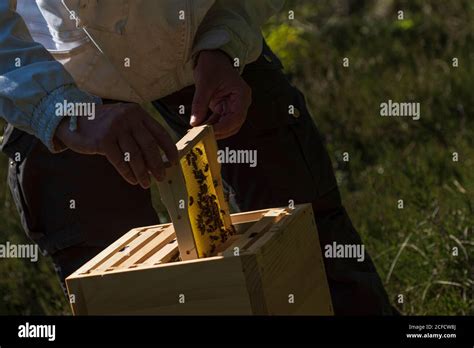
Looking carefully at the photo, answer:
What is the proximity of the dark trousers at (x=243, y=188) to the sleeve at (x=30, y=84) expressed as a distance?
524 millimetres

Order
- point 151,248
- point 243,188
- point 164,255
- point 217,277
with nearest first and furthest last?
point 217,277 < point 164,255 < point 151,248 < point 243,188

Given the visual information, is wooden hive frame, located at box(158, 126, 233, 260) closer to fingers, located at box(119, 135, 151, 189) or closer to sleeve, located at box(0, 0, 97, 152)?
fingers, located at box(119, 135, 151, 189)

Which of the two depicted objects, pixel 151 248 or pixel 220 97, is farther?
pixel 220 97

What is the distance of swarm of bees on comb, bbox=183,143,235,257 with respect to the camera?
329 cm

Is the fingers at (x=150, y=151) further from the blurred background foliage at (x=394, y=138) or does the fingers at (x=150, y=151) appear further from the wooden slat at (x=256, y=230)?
the blurred background foliage at (x=394, y=138)

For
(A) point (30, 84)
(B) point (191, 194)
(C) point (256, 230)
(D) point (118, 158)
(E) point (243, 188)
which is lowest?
(E) point (243, 188)

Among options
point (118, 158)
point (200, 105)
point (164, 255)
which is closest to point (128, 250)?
point (164, 255)

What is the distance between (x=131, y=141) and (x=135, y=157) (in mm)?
55

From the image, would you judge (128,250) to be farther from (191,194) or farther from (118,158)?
(118,158)

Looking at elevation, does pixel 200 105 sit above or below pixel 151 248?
above

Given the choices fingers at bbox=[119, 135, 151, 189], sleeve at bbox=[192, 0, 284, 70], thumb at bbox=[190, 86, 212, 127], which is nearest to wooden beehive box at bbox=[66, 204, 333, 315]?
fingers at bbox=[119, 135, 151, 189]

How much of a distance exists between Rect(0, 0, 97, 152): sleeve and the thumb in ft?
1.11

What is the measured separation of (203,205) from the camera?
3.36 m

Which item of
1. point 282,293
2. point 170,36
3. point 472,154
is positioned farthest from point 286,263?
point 472,154
